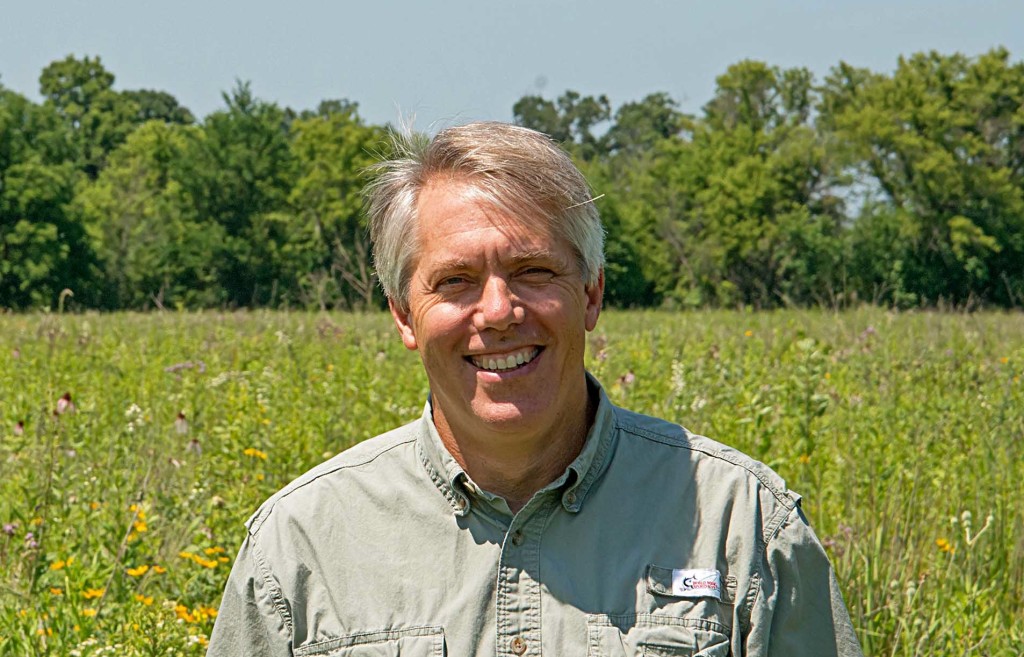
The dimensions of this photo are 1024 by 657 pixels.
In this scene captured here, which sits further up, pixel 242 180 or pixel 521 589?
pixel 242 180

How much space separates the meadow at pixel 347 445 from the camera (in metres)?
3.61

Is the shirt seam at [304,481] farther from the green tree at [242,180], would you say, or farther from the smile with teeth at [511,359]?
the green tree at [242,180]

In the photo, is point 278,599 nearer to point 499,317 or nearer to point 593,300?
point 499,317

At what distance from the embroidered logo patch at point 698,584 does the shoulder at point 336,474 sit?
23.6 inches

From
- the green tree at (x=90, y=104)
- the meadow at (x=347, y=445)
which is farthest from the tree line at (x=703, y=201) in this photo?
the meadow at (x=347, y=445)

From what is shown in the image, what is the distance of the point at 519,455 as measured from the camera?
2266 mm

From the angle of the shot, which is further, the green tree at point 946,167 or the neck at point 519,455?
the green tree at point 946,167

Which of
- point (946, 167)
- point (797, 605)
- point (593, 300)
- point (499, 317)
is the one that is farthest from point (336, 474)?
point (946, 167)

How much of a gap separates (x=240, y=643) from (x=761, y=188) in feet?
161

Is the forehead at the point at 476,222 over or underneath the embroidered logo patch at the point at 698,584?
over

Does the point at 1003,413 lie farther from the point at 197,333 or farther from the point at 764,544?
the point at 197,333

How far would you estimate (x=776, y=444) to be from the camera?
4.80 metres

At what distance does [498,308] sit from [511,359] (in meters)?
0.10

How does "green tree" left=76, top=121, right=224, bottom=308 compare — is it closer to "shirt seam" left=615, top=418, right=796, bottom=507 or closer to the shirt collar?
the shirt collar
